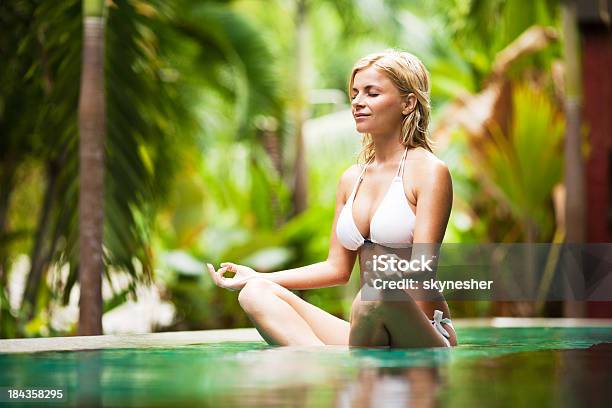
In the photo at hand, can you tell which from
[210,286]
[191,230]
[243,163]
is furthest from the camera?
[243,163]

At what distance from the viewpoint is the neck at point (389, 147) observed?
3.88 meters

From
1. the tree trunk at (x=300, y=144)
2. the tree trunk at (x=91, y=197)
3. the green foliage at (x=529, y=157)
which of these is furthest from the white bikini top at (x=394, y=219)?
the tree trunk at (x=300, y=144)

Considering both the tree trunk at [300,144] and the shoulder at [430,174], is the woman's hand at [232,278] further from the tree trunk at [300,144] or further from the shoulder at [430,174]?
the tree trunk at [300,144]

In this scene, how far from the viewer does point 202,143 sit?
1647 centimetres

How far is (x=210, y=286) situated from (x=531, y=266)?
3.92 m

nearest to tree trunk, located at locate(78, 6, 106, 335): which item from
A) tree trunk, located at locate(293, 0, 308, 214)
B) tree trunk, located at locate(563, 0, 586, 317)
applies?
tree trunk, located at locate(563, 0, 586, 317)

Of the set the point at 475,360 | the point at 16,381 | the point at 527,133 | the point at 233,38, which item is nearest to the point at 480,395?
the point at 475,360

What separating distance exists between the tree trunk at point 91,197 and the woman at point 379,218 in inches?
104

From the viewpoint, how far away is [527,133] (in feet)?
36.1

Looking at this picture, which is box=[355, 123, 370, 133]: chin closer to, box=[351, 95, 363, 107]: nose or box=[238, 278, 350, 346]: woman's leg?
box=[351, 95, 363, 107]: nose

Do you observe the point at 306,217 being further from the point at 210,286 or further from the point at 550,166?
the point at 550,166

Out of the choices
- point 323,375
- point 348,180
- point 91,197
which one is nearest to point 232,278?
point 348,180

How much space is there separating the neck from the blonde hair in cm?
2

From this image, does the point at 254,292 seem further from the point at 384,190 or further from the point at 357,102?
the point at 357,102
